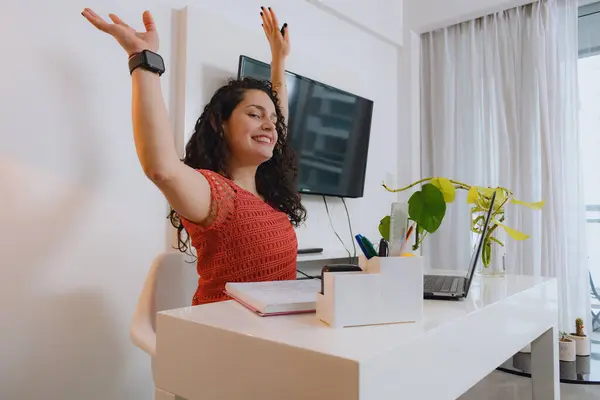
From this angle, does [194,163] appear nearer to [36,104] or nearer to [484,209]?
[36,104]

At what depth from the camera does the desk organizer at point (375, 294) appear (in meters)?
0.58

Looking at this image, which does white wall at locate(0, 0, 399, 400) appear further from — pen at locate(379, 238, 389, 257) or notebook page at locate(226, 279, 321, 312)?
pen at locate(379, 238, 389, 257)

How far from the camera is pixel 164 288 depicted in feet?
4.23

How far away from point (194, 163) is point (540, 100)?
2144 millimetres

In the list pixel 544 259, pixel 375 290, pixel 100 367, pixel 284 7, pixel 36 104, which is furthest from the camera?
pixel 544 259

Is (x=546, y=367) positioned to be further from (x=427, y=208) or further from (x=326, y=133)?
(x=326, y=133)

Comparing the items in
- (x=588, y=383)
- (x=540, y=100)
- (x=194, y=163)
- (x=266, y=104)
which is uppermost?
(x=540, y=100)

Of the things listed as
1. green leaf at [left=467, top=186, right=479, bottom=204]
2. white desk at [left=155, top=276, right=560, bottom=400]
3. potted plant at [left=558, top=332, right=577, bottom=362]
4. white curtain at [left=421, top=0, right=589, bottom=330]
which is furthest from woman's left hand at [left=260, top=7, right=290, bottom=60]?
white curtain at [left=421, top=0, right=589, bottom=330]

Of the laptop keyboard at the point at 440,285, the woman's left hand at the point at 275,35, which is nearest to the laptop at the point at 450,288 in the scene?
the laptop keyboard at the point at 440,285

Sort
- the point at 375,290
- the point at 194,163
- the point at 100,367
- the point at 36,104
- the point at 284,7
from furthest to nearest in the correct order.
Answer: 1. the point at 284,7
2. the point at 100,367
3. the point at 36,104
4. the point at 194,163
5. the point at 375,290

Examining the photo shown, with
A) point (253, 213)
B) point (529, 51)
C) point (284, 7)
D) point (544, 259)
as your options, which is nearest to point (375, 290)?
point (253, 213)

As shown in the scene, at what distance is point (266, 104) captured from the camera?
1.32 m

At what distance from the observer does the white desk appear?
1.50 feet

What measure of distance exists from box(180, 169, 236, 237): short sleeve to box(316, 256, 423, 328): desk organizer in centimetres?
43
